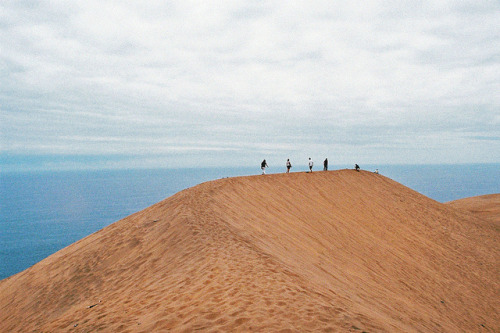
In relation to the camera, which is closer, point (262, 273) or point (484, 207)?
point (262, 273)

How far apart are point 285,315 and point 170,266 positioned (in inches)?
212

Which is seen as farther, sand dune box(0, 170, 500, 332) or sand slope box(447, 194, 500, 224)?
sand slope box(447, 194, 500, 224)

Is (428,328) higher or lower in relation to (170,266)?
lower

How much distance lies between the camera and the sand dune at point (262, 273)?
6.83m

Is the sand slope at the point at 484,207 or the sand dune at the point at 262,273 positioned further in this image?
the sand slope at the point at 484,207

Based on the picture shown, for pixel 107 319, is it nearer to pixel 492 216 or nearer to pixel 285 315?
pixel 285 315

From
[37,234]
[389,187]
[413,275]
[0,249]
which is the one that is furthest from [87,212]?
[413,275]

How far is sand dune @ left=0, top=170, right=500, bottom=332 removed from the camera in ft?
22.4

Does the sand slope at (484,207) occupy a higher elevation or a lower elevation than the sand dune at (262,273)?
lower

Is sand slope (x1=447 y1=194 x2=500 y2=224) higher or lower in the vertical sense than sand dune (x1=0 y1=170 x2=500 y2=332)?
lower

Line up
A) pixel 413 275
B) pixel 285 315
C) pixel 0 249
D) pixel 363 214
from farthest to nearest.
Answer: pixel 0 249
pixel 363 214
pixel 413 275
pixel 285 315

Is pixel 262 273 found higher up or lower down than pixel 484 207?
higher up

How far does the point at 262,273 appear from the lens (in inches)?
342

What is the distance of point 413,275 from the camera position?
1600 centimetres
